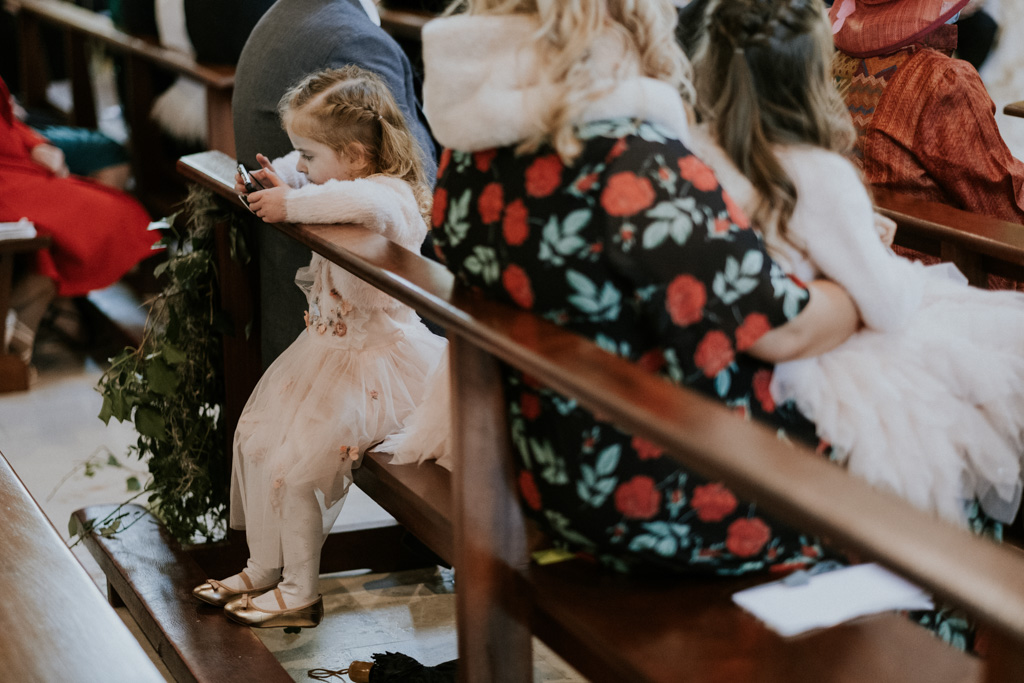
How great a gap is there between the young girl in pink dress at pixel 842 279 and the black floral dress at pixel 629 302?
8cm

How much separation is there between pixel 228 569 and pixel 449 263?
1254 mm

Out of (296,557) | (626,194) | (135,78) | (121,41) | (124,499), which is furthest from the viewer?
(135,78)

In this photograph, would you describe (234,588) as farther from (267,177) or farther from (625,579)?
(625,579)

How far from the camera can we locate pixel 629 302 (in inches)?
50.9

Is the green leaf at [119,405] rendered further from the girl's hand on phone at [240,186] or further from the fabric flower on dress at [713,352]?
the fabric flower on dress at [713,352]

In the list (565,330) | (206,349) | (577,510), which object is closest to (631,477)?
(577,510)

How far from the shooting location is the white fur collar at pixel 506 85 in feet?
4.19

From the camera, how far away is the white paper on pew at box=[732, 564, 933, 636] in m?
1.32

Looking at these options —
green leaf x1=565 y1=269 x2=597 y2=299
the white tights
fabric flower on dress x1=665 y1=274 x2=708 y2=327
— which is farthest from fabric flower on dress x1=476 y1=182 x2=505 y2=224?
the white tights

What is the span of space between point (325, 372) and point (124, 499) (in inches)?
43.9

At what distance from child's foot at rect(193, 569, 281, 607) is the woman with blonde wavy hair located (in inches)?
35.0

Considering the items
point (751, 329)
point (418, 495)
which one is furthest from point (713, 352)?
point (418, 495)

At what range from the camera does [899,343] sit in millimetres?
1440

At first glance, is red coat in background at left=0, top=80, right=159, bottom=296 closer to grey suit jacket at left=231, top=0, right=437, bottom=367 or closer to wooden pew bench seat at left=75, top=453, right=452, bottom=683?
wooden pew bench seat at left=75, top=453, right=452, bottom=683
